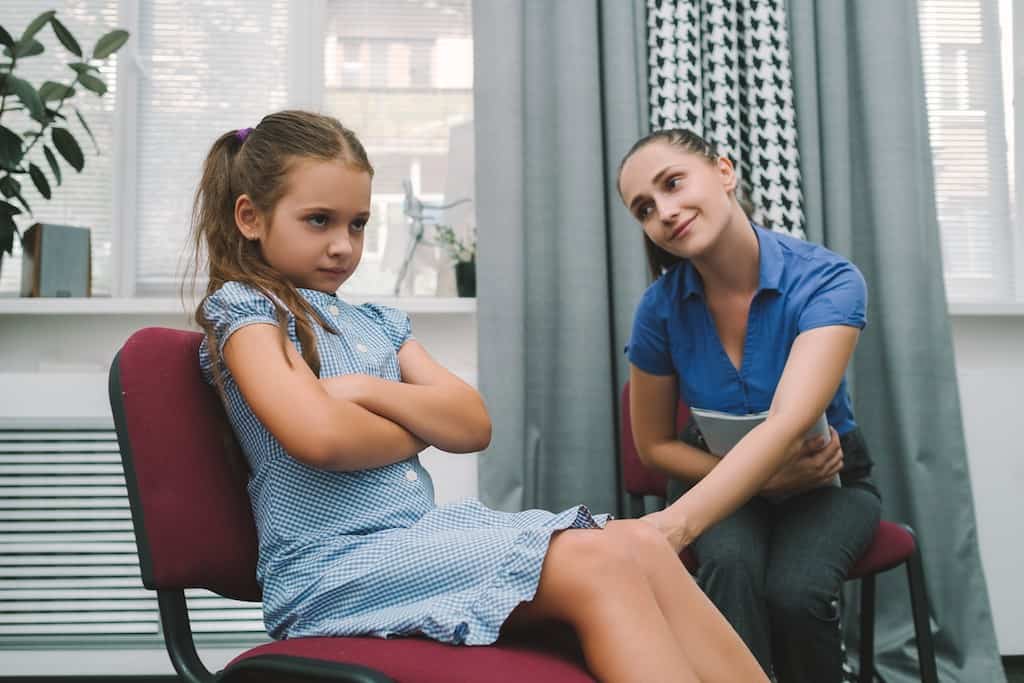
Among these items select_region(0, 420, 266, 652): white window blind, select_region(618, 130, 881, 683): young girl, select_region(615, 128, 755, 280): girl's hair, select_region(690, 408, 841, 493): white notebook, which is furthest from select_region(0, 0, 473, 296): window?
select_region(690, 408, 841, 493): white notebook

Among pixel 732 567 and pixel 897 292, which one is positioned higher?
pixel 897 292

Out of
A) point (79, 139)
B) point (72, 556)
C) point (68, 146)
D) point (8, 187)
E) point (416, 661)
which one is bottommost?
point (72, 556)

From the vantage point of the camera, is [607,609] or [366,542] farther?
[366,542]

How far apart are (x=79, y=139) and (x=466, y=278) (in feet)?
3.66

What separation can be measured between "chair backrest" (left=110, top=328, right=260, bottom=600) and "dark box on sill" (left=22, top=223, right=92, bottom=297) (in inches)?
55.0

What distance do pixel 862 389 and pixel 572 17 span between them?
1.15 metres

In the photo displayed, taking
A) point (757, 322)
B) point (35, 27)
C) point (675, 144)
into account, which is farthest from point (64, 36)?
point (757, 322)

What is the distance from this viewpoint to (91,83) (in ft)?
6.66

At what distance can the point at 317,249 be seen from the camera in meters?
1.08

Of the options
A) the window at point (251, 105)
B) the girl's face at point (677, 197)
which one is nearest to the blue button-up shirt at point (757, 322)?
the girl's face at point (677, 197)

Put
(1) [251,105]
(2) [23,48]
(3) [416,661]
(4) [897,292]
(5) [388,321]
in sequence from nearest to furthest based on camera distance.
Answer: (3) [416,661] < (5) [388,321] < (2) [23,48] < (4) [897,292] < (1) [251,105]

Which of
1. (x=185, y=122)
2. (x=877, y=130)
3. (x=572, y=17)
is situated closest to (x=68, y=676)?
(x=185, y=122)

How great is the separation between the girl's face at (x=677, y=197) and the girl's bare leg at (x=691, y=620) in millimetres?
654

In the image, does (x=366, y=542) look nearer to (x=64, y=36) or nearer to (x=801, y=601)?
(x=801, y=601)
